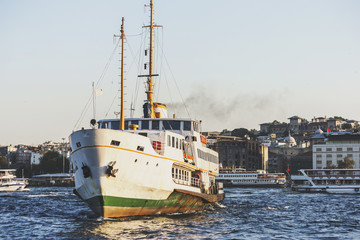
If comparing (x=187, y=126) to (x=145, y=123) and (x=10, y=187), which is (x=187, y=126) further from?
(x=10, y=187)

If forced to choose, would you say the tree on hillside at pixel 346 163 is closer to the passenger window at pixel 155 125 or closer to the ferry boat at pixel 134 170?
the ferry boat at pixel 134 170

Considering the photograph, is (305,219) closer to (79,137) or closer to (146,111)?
(146,111)

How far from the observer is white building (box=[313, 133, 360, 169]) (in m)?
145

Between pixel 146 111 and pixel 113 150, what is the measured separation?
13097 mm

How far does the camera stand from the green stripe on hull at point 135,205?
101 feet

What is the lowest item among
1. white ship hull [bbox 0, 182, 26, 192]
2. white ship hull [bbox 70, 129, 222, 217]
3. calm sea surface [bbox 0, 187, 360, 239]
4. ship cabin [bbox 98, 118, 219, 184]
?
white ship hull [bbox 0, 182, 26, 192]

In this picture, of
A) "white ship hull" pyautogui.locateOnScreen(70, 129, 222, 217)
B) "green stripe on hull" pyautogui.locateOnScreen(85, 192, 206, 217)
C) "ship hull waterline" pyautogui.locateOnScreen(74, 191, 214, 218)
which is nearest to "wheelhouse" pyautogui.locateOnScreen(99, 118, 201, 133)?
"ship hull waterline" pyautogui.locateOnScreen(74, 191, 214, 218)

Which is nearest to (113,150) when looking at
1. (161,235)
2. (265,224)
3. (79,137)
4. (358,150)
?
(79,137)

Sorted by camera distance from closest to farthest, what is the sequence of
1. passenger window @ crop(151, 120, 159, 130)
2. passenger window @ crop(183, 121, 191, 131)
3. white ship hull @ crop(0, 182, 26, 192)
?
passenger window @ crop(151, 120, 159, 130)
passenger window @ crop(183, 121, 191, 131)
white ship hull @ crop(0, 182, 26, 192)

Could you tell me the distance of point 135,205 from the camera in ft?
105

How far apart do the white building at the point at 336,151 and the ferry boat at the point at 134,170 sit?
114 meters

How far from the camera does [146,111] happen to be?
42.8m

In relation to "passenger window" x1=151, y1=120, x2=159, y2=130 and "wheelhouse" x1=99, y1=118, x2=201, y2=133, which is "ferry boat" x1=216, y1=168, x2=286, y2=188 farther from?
"passenger window" x1=151, y1=120, x2=159, y2=130

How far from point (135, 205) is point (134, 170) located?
8.13ft
